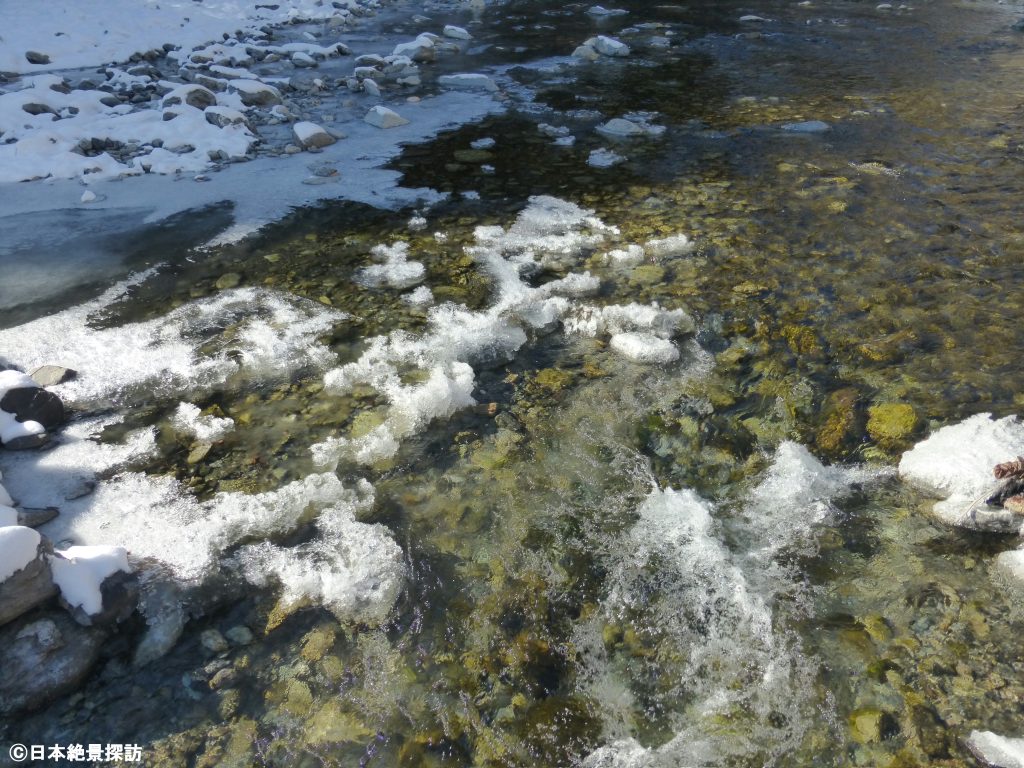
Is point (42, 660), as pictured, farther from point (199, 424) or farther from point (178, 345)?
point (178, 345)

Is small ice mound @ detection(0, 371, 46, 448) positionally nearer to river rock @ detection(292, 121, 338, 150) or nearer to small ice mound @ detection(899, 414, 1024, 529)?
small ice mound @ detection(899, 414, 1024, 529)

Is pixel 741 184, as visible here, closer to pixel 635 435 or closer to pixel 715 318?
pixel 715 318

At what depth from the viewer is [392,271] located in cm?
404

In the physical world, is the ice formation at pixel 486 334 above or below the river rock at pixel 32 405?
below

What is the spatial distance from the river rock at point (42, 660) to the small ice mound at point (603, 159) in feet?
16.3

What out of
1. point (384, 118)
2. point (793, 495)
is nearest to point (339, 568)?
point (793, 495)

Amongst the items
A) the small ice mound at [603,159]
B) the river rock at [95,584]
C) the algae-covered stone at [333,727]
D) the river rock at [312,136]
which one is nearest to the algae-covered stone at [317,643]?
the algae-covered stone at [333,727]

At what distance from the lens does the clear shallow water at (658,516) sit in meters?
1.80

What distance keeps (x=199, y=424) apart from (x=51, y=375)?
858mm

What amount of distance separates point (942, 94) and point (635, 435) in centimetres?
Result: 681

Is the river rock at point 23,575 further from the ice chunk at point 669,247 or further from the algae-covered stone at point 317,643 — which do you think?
the ice chunk at point 669,247

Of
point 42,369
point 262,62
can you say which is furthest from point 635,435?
point 262,62

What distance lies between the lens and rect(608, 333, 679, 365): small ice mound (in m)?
3.18

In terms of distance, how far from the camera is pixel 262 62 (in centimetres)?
928
